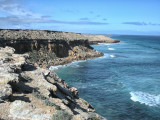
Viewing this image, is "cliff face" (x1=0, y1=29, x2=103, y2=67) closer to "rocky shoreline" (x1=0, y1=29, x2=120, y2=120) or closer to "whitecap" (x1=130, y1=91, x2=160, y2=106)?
"rocky shoreline" (x1=0, y1=29, x2=120, y2=120)

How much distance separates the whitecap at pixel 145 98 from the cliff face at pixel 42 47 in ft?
78.2

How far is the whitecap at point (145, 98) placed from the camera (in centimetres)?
2461

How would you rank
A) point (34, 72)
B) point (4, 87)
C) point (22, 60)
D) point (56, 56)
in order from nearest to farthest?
point (4, 87), point (34, 72), point (22, 60), point (56, 56)

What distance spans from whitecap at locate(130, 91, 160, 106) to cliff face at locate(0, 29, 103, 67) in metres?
23.8

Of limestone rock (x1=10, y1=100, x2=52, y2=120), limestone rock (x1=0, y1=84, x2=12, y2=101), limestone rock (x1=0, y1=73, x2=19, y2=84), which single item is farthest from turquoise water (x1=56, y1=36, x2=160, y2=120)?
limestone rock (x1=0, y1=84, x2=12, y2=101)

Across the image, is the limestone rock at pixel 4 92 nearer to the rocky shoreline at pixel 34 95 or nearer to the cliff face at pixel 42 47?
the rocky shoreline at pixel 34 95

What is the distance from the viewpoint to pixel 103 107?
76.1ft

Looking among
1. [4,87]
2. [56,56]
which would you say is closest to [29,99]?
[4,87]

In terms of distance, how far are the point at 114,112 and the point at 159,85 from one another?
1379cm

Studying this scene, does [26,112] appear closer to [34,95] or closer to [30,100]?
[30,100]

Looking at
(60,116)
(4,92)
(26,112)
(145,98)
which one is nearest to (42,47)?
(145,98)

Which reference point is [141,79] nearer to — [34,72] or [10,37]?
[34,72]

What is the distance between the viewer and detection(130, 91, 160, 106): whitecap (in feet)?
80.7

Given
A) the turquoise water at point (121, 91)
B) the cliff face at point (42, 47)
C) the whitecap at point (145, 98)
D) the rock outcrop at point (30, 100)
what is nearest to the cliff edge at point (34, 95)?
the rock outcrop at point (30, 100)
